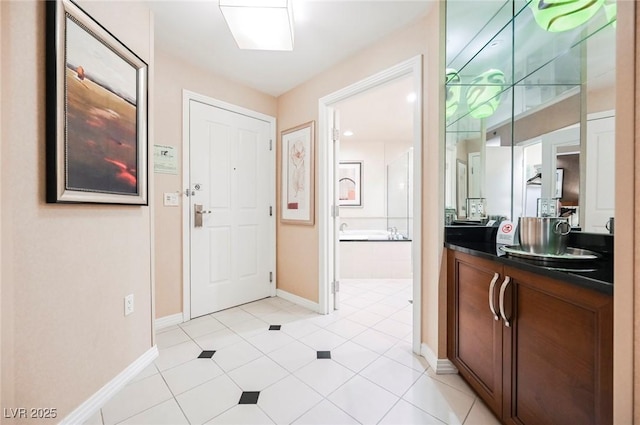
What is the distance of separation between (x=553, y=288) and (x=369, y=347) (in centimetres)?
131

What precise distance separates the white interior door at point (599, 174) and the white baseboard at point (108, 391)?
2.54 m

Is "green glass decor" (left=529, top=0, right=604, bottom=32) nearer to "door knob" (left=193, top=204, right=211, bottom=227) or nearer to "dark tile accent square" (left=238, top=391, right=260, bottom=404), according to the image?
"dark tile accent square" (left=238, top=391, right=260, bottom=404)

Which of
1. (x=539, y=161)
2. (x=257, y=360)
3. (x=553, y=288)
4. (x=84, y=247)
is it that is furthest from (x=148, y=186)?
(x=539, y=161)

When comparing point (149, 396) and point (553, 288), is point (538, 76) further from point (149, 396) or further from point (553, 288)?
point (149, 396)

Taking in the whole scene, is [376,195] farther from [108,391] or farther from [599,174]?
[108,391]

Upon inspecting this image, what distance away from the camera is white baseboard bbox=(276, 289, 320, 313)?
101 inches

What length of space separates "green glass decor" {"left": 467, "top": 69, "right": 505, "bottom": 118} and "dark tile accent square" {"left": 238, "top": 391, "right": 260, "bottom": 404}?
2.35 meters

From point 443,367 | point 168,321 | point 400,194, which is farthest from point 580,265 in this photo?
point 400,194

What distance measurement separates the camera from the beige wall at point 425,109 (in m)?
1.61

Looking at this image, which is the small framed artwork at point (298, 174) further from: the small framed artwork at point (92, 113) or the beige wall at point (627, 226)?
the beige wall at point (627, 226)

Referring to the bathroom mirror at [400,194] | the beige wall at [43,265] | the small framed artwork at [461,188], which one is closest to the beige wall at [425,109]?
the small framed artwork at [461,188]

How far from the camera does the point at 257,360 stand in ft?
5.60

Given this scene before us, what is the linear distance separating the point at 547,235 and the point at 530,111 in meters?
0.91

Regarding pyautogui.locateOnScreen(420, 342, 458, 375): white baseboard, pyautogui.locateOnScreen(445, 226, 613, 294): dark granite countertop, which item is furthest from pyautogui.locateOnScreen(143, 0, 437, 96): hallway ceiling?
pyautogui.locateOnScreen(420, 342, 458, 375): white baseboard
